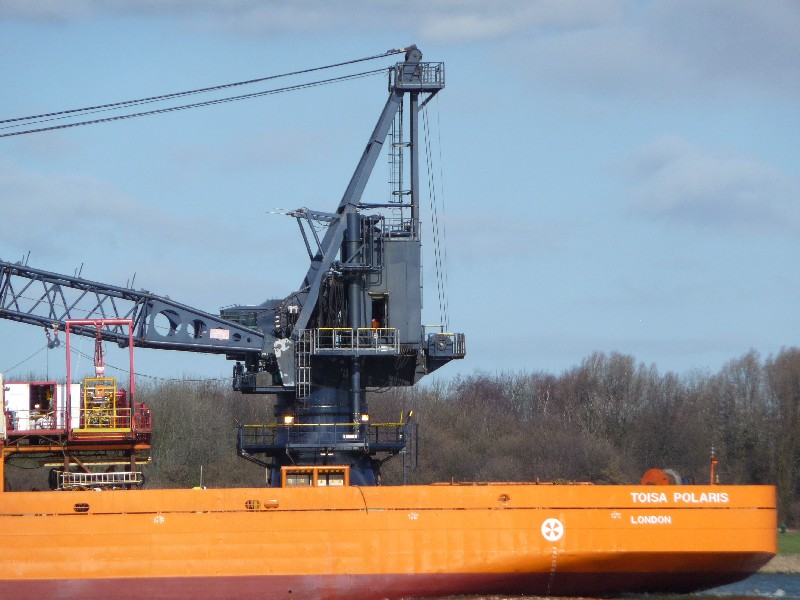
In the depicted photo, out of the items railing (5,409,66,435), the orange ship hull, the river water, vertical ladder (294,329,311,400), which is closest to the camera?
the orange ship hull

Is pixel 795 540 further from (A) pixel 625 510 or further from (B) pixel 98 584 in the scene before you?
(B) pixel 98 584

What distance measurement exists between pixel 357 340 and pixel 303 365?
1757 millimetres

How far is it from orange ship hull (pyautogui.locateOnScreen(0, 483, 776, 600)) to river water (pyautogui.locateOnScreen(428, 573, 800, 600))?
22.7 inches

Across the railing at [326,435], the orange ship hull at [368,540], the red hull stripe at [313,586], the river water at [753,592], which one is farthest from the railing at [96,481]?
the river water at [753,592]

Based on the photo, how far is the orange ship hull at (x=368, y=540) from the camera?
3192 centimetres

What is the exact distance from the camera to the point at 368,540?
3219 centimetres

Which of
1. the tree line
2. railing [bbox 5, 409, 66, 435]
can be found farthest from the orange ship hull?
the tree line

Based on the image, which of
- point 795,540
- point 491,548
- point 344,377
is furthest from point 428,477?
point 491,548

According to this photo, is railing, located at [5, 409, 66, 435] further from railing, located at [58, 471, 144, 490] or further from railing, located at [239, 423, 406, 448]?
railing, located at [239, 423, 406, 448]

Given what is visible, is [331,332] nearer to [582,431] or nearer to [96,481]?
[96,481]

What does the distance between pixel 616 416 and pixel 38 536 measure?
128 ft

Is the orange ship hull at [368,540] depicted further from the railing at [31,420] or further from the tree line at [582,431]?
the tree line at [582,431]

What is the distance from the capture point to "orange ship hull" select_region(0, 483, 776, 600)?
105ft

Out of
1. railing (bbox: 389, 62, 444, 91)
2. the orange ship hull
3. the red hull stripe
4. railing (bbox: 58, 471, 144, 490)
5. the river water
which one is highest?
railing (bbox: 389, 62, 444, 91)
